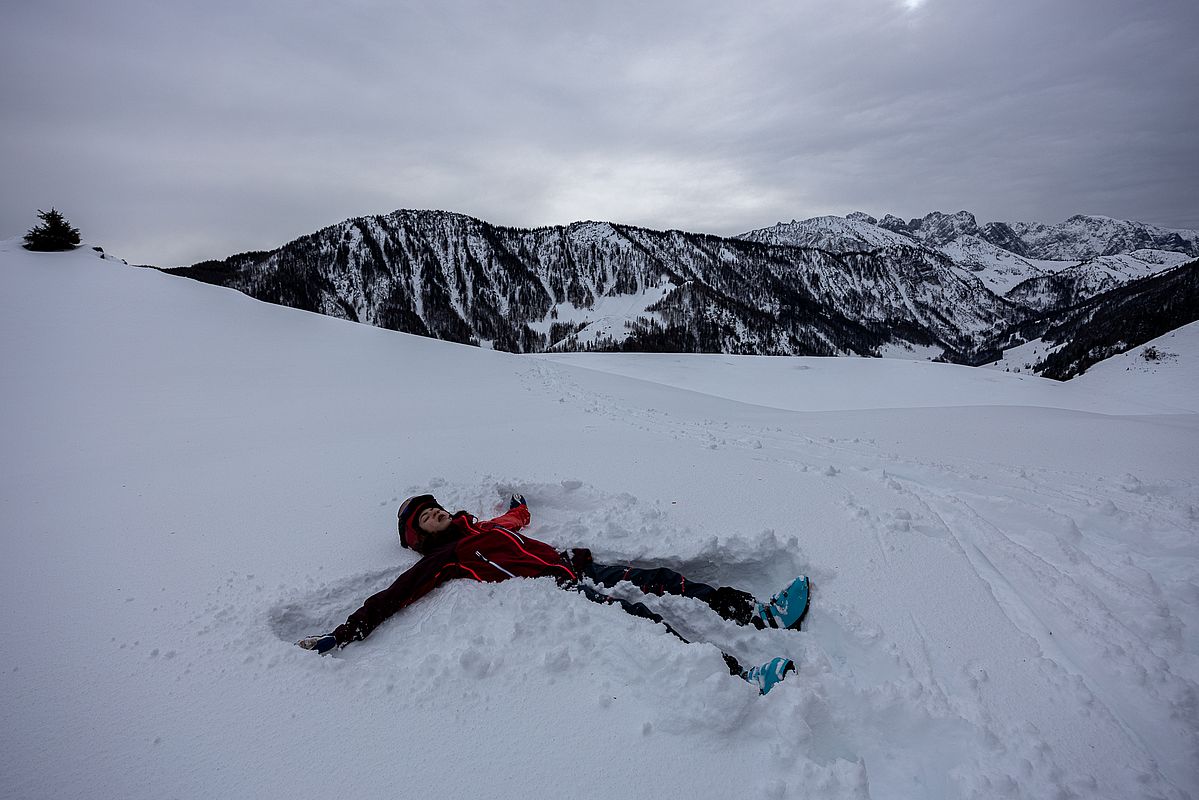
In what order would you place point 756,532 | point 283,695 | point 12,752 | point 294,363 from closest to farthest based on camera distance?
1. point 12,752
2. point 283,695
3. point 756,532
4. point 294,363

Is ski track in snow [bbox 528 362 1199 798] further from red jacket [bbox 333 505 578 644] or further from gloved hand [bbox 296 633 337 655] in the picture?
gloved hand [bbox 296 633 337 655]

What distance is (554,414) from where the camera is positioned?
10289 millimetres

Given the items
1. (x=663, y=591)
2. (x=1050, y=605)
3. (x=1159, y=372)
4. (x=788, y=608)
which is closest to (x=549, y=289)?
(x=1159, y=372)

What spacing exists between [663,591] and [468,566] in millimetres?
1651

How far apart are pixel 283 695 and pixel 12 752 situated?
1.09 meters

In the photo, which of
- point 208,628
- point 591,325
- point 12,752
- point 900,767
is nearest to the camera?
point 12,752

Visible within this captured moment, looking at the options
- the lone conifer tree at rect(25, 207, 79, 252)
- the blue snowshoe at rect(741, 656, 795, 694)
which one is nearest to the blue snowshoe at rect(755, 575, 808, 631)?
the blue snowshoe at rect(741, 656, 795, 694)

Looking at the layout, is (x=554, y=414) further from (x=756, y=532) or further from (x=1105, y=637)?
(x=1105, y=637)

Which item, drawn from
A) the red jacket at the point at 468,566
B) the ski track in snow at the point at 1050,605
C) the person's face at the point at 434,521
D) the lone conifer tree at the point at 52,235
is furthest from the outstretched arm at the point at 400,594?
the lone conifer tree at the point at 52,235

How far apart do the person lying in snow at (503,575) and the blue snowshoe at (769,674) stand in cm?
10

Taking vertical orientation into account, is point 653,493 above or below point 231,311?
below

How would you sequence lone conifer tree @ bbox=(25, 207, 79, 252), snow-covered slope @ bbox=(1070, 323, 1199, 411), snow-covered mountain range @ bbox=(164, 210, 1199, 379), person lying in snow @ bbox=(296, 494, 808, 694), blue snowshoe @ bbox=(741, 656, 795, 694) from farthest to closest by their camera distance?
1. snow-covered mountain range @ bbox=(164, 210, 1199, 379)
2. snow-covered slope @ bbox=(1070, 323, 1199, 411)
3. lone conifer tree @ bbox=(25, 207, 79, 252)
4. person lying in snow @ bbox=(296, 494, 808, 694)
5. blue snowshoe @ bbox=(741, 656, 795, 694)

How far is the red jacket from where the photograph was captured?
3420 mm

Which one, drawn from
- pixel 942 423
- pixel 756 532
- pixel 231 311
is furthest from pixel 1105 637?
pixel 231 311
